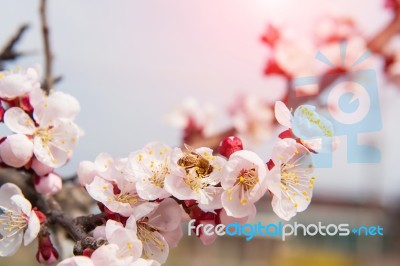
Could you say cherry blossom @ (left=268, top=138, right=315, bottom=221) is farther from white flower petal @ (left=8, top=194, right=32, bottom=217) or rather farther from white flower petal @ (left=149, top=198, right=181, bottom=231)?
white flower petal @ (left=8, top=194, right=32, bottom=217)

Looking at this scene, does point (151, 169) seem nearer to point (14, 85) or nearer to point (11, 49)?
point (14, 85)

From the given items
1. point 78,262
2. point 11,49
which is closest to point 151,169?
point 78,262

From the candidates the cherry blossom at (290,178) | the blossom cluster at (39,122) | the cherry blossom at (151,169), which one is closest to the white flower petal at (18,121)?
the blossom cluster at (39,122)

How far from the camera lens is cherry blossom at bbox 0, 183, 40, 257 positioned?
467 millimetres

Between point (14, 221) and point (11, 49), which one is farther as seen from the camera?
point (11, 49)

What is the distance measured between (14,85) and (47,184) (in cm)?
10

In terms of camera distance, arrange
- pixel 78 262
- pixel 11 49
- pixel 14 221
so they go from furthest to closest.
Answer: pixel 11 49 < pixel 14 221 < pixel 78 262

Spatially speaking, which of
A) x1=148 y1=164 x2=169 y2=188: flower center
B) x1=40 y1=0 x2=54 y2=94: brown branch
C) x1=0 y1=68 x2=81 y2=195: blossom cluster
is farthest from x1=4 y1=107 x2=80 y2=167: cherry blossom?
x1=40 y1=0 x2=54 y2=94: brown branch

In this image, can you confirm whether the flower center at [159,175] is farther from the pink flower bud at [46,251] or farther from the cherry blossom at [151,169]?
the pink flower bud at [46,251]

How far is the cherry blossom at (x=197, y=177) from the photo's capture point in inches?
Answer: 17.6

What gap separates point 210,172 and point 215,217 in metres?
0.04

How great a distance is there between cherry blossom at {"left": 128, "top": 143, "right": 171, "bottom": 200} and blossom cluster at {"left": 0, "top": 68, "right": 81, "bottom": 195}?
94mm

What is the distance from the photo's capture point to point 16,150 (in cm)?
50

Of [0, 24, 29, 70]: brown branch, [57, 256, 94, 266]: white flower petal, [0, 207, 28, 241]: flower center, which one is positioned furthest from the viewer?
[0, 24, 29, 70]: brown branch
